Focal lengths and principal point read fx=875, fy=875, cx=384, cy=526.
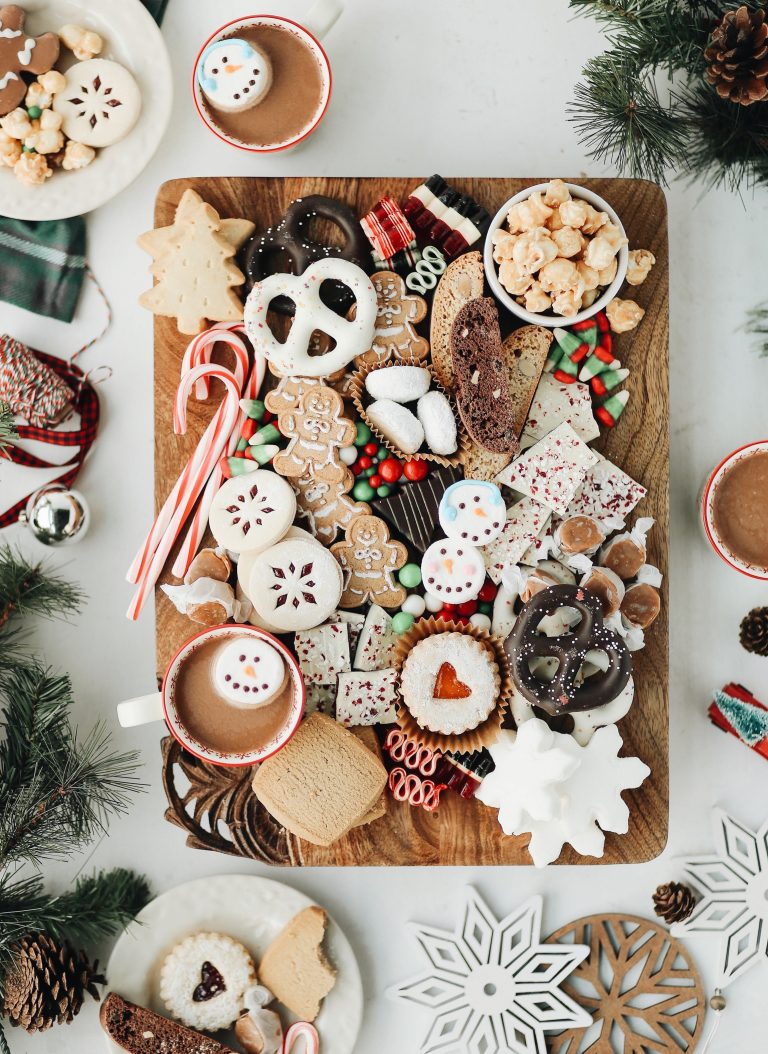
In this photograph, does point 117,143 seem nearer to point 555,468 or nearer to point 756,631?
point 555,468

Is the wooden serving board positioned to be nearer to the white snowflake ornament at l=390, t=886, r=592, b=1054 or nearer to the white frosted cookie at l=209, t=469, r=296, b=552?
the white frosted cookie at l=209, t=469, r=296, b=552

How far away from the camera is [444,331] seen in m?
1.51

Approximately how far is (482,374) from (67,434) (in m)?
0.85

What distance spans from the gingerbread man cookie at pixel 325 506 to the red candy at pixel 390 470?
62mm

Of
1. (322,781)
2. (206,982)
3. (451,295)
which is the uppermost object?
(451,295)

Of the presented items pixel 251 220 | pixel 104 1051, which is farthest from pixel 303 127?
pixel 104 1051

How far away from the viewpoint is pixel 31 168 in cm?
165

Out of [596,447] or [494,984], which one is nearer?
[596,447]

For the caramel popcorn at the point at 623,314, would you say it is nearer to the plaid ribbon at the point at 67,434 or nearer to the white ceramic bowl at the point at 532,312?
the white ceramic bowl at the point at 532,312

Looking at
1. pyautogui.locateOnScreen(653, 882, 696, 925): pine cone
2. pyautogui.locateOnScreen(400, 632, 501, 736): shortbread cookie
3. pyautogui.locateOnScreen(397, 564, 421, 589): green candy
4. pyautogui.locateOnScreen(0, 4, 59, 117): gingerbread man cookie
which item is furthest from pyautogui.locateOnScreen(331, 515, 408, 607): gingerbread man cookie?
pyautogui.locateOnScreen(0, 4, 59, 117): gingerbread man cookie

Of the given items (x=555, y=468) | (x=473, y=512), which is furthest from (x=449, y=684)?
(x=555, y=468)

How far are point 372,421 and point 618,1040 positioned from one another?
1337 mm

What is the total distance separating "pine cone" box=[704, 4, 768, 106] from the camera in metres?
1.29

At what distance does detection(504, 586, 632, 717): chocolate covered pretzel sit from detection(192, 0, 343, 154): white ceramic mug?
916 millimetres
